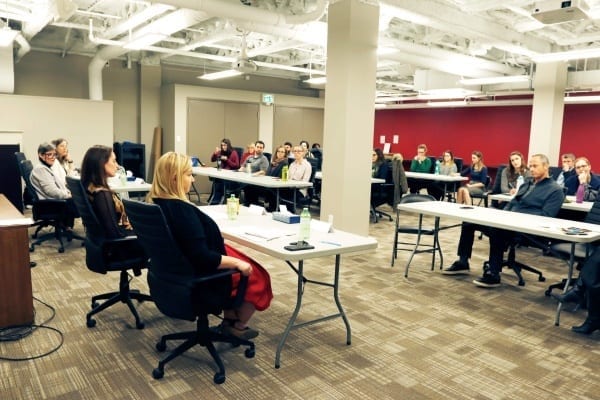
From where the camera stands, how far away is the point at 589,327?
3498 mm

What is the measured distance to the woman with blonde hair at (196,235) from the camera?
8.02ft

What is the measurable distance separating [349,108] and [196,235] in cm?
336

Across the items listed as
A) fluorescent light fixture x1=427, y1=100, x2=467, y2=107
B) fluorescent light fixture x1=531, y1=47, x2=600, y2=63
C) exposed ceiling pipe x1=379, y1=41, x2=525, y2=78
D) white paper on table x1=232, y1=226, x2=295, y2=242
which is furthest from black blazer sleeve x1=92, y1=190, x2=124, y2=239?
fluorescent light fixture x1=427, y1=100, x2=467, y2=107

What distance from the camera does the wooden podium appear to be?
3.10 metres

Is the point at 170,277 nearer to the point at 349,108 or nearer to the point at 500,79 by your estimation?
the point at 349,108

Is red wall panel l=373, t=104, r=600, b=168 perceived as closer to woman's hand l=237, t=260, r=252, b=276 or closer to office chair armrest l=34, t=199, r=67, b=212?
office chair armrest l=34, t=199, r=67, b=212

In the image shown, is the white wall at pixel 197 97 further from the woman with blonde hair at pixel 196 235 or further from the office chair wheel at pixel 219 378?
the office chair wheel at pixel 219 378

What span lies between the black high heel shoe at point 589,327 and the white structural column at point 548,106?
629 centimetres

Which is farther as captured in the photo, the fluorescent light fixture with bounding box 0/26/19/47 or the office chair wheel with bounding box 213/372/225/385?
the fluorescent light fixture with bounding box 0/26/19/47

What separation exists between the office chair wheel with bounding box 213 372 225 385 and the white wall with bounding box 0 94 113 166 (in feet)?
24.7

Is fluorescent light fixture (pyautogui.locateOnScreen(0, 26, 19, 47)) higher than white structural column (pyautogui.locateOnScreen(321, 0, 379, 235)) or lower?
higher

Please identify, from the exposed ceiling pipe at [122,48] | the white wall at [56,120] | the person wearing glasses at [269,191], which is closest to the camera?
the exposed ceiling pipe at [122,48]

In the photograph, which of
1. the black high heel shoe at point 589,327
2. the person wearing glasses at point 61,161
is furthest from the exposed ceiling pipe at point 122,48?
the black high heel shoe at point 589,327

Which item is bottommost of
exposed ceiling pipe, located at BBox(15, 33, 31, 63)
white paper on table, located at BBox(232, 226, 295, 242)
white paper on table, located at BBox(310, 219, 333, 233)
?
white paper on table, located at BBox(232, 226, 295, 242)
